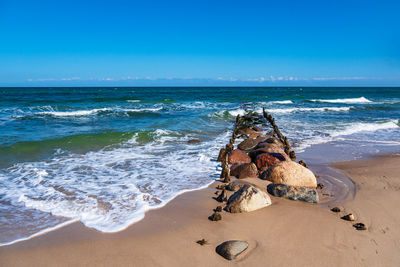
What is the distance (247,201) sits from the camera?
4.48 metres

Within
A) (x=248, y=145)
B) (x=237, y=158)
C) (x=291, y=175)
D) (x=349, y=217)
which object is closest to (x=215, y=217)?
(x=349, y=217)

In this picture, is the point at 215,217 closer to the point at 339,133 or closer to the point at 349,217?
the point at 349,217

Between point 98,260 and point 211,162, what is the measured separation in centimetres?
483

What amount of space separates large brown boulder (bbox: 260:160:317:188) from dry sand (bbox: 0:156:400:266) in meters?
0.85

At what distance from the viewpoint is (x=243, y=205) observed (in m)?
4.44

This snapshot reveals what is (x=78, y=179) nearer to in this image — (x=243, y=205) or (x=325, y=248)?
(x=243, y=205)

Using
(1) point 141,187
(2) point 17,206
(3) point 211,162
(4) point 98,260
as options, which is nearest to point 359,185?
(3) point 211,162

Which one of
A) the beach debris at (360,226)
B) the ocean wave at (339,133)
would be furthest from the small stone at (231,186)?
the ocean wave at (339,133)

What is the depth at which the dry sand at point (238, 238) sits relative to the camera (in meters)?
3.26

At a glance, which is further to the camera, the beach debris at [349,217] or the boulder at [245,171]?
the boulder at [245,171]

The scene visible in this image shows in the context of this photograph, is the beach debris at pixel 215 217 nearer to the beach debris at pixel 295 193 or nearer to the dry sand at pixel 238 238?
the dry sand at pixel 238 238

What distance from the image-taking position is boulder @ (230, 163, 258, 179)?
20.7 ft

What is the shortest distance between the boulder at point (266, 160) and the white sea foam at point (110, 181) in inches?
45.3

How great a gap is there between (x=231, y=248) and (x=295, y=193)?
2.15 metres
